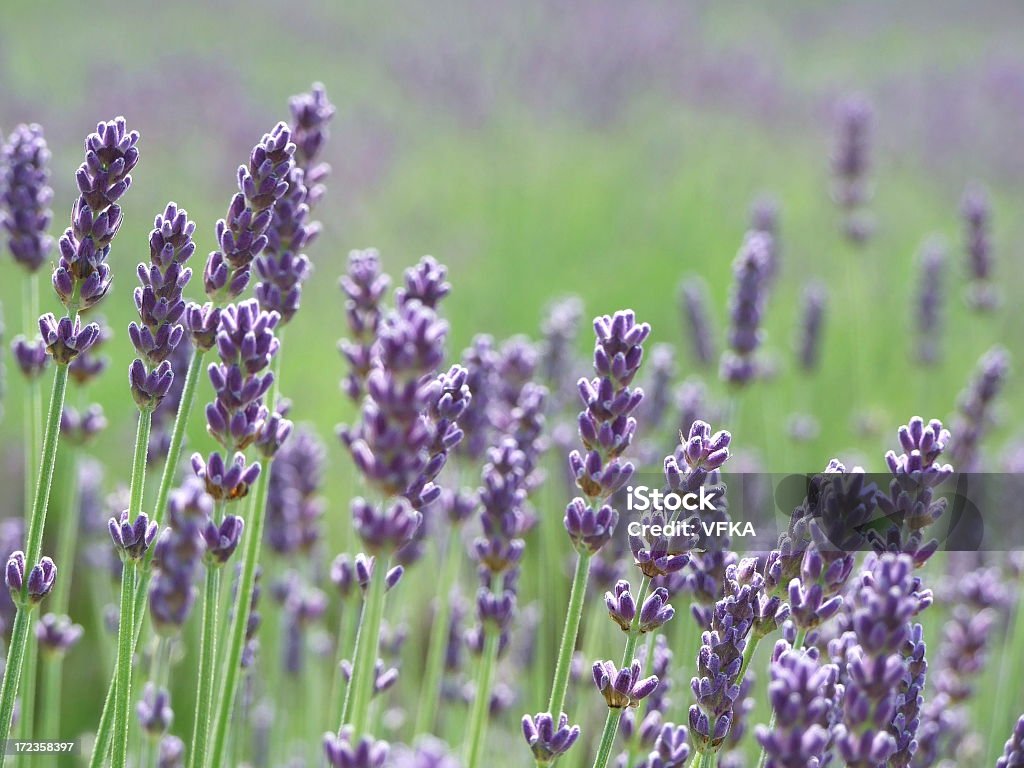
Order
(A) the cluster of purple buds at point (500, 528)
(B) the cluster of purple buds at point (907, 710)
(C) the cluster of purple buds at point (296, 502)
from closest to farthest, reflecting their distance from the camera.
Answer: (B) the cluster of purple buds at point (907, 710), (A) the cluster of purple buds at point (500, 528), (C) the cluster of purple buds at point (296, 502)

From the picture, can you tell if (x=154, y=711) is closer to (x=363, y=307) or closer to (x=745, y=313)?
(x=363, y=307)

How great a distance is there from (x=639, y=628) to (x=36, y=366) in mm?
1116

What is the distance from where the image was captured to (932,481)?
1.21 meters

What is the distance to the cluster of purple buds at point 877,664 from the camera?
3.09ft

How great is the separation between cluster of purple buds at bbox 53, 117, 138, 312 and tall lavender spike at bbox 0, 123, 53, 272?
1.29ft

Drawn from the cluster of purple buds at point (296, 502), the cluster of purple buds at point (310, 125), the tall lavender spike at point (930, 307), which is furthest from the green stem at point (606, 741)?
the tall lavender spike at point (930, 307)

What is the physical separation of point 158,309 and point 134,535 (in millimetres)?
289

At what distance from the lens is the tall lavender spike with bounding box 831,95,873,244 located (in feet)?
12.7

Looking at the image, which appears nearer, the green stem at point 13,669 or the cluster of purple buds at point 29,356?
the green stem at point 13,669

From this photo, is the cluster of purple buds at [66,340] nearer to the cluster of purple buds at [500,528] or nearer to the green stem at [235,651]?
the green stem at [235,651]

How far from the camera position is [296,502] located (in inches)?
92.4

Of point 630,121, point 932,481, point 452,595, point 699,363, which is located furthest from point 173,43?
point 932,481

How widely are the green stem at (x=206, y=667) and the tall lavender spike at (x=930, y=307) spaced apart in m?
3.28

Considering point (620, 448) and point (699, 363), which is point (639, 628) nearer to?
point (620, 448)
